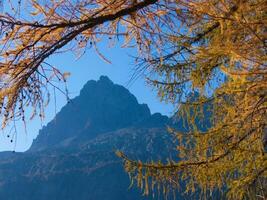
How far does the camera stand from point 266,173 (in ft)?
16.9

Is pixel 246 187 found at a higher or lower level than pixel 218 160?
lower

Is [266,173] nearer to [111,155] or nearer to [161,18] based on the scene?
[161,18]

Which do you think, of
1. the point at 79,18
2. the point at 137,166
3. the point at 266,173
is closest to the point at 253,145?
the point at 266,173

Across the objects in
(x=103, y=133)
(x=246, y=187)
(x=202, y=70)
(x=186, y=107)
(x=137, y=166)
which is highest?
(x=103, y=133)

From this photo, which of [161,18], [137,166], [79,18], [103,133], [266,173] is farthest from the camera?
A: [103,133]

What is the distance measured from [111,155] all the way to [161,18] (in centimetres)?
14771

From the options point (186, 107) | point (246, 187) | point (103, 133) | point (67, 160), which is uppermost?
point (103, 133)

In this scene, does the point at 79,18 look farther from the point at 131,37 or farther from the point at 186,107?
the point at 186,107

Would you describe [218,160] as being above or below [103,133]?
below

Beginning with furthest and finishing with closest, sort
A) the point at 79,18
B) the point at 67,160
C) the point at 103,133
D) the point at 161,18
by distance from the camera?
1. the point at 103,133
2. the point at 67,160
3. the point at 161,18
4. the point at 79,18

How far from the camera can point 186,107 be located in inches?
214

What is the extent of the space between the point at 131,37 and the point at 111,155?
147210 millimetres

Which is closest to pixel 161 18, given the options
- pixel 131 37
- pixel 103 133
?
pixel 131 37

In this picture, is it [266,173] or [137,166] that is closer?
[137,166]
